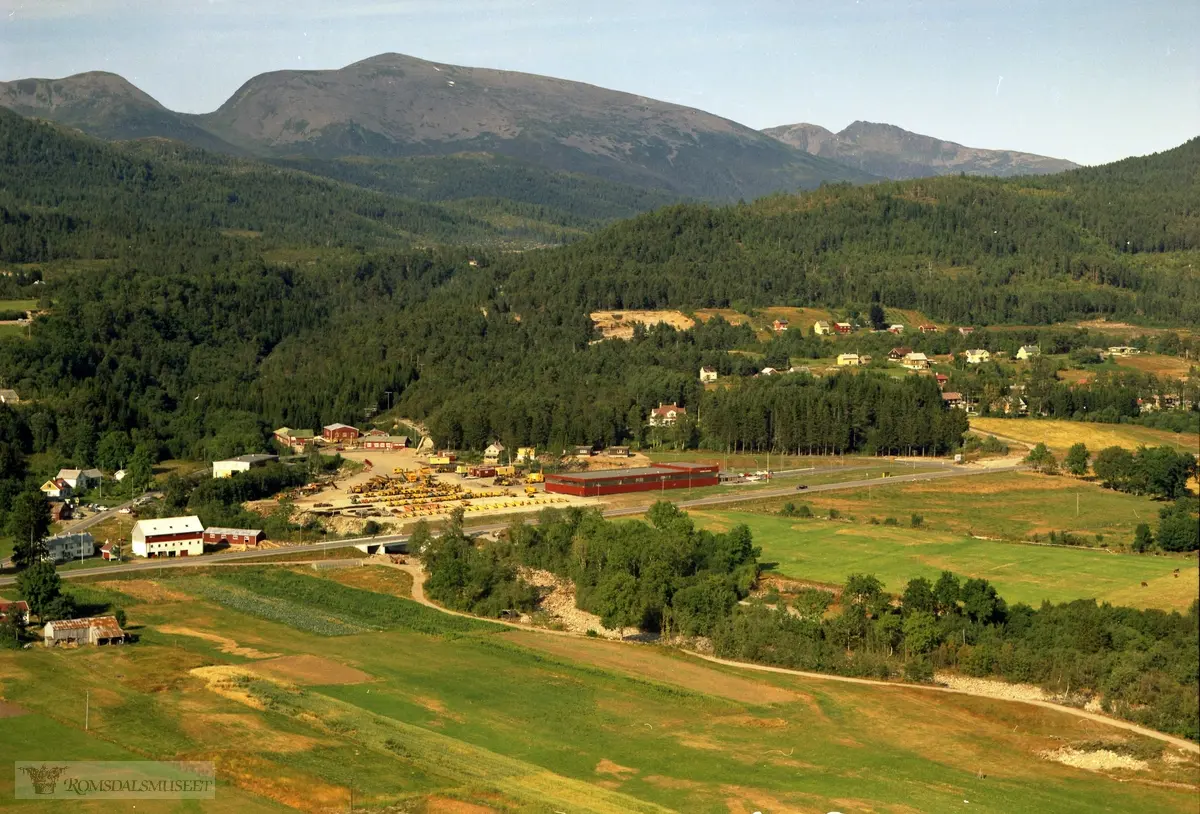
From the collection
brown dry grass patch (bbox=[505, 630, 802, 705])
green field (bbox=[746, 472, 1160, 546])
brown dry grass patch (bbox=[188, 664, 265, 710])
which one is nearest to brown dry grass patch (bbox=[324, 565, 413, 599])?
brown dry grass patch (bbox=[505, 630, 802, 705])

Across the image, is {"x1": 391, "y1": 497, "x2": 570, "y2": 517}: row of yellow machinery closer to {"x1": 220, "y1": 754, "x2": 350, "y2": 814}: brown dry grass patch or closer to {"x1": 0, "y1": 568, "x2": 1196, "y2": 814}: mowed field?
{"x1": 0, "y1": 568, "x2": 1196, "y2": 814}: mowed field

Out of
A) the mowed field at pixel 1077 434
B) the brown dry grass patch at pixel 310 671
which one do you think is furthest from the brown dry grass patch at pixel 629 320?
the brown dry grass patch at pixel 310 671

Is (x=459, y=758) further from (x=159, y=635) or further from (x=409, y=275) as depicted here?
(x=409, y=275)

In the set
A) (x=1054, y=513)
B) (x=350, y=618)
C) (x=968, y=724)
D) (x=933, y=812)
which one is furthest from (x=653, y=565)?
(x=1054, y=513)

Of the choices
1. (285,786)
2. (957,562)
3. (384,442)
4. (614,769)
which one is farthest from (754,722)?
(384,442)

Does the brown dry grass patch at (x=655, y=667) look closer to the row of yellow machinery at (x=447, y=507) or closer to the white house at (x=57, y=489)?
the row of yellow machinery at (x=447, y=507)

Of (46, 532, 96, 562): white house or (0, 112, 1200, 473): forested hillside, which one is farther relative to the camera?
(0, 112, 1200, 473): forested hillside
